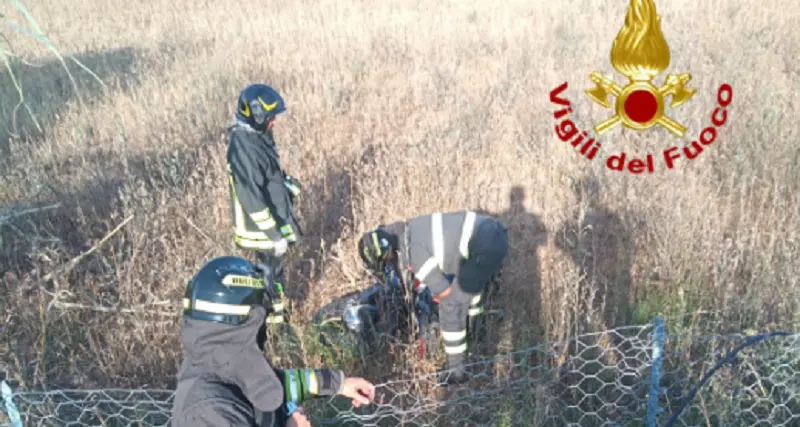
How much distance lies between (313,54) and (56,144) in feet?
13.0

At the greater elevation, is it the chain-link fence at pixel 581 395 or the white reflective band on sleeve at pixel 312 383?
Result: the white reflective band on sleeve at pixel 312 383

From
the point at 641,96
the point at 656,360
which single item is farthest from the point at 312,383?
the point at 641,96

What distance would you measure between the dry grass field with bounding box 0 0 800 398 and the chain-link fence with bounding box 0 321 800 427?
0.73ft

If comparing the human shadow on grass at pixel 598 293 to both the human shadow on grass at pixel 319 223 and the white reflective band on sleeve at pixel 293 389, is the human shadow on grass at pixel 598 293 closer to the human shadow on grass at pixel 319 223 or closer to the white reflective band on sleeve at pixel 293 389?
the white reflective band on sleeve at pixel 293 389

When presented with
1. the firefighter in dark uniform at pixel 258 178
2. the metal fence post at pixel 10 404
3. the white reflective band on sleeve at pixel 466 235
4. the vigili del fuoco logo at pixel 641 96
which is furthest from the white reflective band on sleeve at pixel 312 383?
the vigili del fuoco logo at pixel 641 96

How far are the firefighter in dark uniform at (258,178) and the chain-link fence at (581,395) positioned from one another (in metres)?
1.06

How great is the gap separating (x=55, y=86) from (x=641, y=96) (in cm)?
840

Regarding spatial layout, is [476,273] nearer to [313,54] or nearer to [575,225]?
[575,225]

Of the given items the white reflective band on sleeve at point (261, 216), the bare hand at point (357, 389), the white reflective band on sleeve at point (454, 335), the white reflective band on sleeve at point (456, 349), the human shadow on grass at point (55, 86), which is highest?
the human shadow on grass at point (55, 86)

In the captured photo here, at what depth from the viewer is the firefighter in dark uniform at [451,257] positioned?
3.97 m

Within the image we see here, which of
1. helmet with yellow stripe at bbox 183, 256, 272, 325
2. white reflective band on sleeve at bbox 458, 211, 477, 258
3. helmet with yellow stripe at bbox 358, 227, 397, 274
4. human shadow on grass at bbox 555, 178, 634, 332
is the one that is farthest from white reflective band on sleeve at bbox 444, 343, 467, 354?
helmet with yellow stripe at bbox 183, 256, 272, 325

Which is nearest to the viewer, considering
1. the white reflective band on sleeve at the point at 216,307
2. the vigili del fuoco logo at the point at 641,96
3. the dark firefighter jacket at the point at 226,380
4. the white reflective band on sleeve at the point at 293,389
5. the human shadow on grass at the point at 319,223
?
the dark firefighter jacket at the point at 226,380

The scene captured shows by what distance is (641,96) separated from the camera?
4.74m

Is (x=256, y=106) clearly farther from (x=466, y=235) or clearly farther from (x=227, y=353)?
(x=227, y=353)
